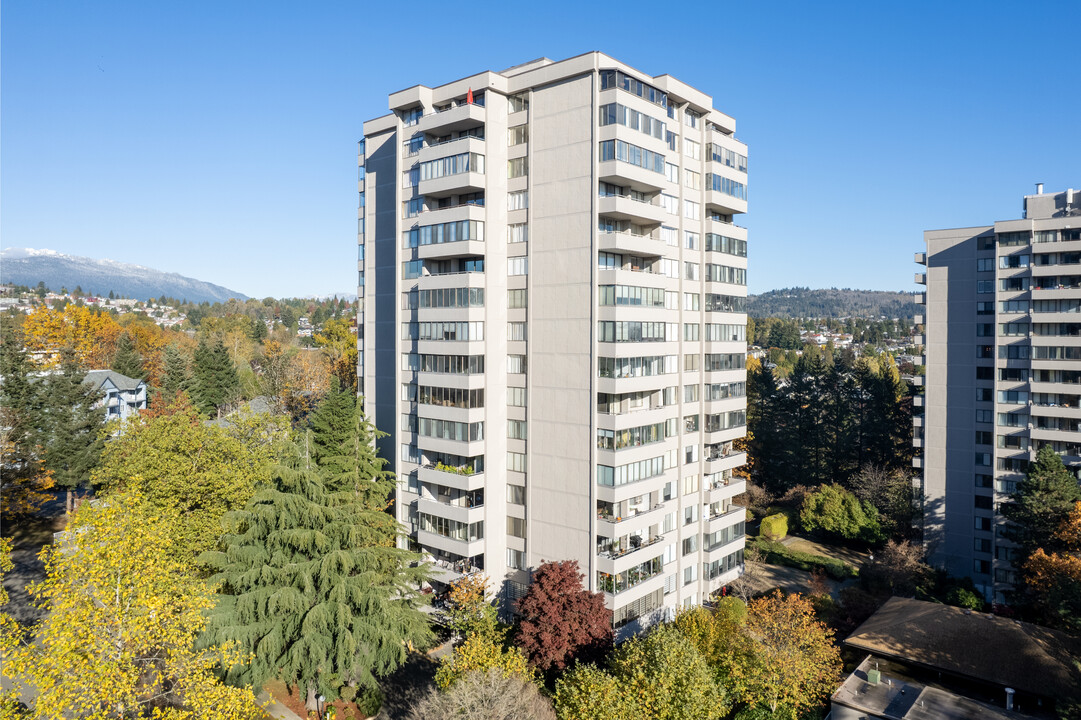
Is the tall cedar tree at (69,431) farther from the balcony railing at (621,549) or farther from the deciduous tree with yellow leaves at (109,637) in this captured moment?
the balcony railing at (621,549)

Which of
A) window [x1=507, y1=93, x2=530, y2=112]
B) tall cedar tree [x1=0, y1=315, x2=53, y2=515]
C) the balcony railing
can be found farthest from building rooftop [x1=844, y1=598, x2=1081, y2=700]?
tall cedar tree [x1=0, y1=315, x2=53, y2=515]

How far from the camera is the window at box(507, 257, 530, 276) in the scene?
1649 inches

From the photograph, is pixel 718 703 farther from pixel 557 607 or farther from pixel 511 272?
pixel 511 272

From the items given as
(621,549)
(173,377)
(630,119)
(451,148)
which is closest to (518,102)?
(451,148)

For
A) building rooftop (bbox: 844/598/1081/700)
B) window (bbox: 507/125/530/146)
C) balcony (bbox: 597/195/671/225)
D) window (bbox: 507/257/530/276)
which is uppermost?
window (bbox: 507/125/530/146)

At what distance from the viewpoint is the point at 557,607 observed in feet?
109

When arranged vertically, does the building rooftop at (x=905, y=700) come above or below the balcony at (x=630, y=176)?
below

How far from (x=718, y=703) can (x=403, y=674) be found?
18.3 metres

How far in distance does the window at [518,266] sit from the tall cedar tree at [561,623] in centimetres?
1902

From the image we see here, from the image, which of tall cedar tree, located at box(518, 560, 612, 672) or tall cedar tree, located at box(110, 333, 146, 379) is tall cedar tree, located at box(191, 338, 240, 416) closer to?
tall cedar tree, located at box(110, 333, 146, 379)

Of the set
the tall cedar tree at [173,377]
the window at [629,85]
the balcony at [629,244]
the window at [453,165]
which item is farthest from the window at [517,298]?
the tall cedar tree at [173,377]

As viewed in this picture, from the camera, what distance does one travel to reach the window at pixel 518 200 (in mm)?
41875

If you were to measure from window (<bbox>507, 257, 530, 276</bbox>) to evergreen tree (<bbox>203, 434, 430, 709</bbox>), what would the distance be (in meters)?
18.0

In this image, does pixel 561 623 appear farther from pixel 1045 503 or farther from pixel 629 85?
pixel 1045 503
